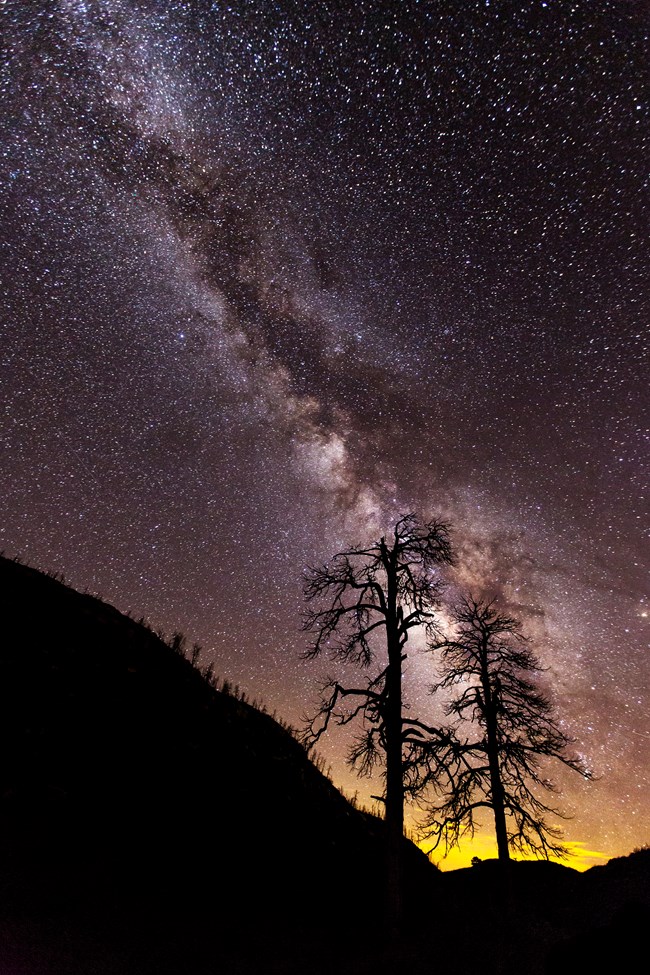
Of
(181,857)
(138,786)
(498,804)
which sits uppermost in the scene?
(498,804)

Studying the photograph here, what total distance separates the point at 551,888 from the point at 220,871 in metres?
13.0

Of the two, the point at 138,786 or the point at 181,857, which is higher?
the point at 138,786

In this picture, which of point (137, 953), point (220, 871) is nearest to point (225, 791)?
point (220, 871)

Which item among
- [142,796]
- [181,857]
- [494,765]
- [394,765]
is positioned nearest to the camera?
[394,765]

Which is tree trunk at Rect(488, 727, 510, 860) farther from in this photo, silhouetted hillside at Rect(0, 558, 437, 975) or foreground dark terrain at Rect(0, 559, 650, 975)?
silhouetted hillside at Rect(0, 558, 437, 975)

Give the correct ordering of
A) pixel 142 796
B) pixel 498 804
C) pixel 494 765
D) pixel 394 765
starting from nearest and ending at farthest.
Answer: pixel 394 765
pixel 142 796
pixel 498 804
pixel 494 765

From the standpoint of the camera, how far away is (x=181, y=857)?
10.5m

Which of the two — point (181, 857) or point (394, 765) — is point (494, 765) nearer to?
point (394, 765)

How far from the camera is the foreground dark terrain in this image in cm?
798

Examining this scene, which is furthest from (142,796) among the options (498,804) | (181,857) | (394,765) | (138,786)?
(498,804)

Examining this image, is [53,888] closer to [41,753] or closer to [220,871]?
[41,753]

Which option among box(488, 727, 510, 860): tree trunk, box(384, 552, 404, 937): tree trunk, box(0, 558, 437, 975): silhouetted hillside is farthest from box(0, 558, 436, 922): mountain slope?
box(488, 727, 510, 860): tree trunk

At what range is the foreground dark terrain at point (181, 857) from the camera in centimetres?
798

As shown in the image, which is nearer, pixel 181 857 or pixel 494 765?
pixel 181 857
